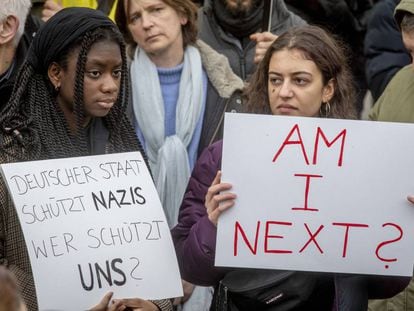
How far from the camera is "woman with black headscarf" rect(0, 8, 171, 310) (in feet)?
14.0

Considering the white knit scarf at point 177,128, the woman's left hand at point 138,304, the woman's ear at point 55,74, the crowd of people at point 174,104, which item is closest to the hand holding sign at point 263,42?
the crowd of people at point 174,104

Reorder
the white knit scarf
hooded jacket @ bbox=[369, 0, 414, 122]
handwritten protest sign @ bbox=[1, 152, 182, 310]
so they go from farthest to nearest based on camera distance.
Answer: the white knit scarf, hooded jacket @ bbox=[369, 0, 414, 122], handwritten protest sign @ bbox=[1, 152, 182, 310]

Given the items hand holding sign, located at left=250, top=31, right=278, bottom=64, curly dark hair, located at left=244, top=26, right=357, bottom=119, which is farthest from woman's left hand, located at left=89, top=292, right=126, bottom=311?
hand holding sign, located at left=250, top=31, right=278, bottom=64

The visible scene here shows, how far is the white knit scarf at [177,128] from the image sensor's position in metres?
5.82

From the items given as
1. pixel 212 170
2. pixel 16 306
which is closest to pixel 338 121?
pixel 212 170

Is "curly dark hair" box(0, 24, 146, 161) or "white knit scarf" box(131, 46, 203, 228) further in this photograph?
"white knit scarf" box(131, 46, 203, 228)

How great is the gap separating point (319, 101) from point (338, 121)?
0.44 metres

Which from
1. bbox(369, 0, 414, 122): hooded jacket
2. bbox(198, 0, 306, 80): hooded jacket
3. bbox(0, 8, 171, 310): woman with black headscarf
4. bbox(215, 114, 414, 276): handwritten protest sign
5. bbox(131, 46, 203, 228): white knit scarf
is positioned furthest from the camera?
bbox(198, 0, 306, 80): hooded jacket

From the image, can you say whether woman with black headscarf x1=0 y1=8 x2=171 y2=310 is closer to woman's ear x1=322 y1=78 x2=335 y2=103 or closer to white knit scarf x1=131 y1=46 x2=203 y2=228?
woman's ear x1=322 y1=78 x2=335 y2=103

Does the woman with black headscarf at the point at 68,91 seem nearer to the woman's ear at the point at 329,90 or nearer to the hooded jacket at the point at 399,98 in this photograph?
the woman's ear at the point at 329,90

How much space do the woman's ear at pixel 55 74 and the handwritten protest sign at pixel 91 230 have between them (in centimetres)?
35

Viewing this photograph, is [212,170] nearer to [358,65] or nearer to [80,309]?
[80,309]

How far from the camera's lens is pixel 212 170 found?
440cm

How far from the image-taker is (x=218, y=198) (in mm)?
4094
